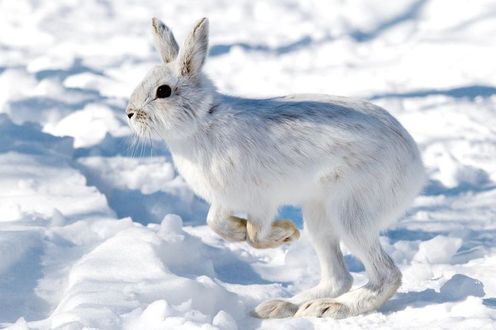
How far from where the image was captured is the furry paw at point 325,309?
449cm

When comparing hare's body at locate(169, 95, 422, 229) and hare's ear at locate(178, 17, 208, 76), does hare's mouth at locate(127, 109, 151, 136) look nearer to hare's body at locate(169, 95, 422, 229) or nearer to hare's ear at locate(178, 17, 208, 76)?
hare's body at locate(169, 95, 422, 229)

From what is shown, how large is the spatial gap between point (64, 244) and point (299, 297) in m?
2.00

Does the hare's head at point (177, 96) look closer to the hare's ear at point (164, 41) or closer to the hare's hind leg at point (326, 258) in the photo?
the hare's ear at point (164, 41)

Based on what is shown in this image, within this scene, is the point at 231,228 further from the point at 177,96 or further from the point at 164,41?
the point at 164,41

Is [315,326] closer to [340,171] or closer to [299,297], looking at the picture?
[299,297]

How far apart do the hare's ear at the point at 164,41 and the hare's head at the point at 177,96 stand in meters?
0.17

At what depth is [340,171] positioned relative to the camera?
437 cm

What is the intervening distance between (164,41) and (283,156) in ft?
3.12

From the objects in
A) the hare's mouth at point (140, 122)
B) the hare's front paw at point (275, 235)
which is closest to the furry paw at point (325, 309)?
the hare's front paw at point (275, 235)

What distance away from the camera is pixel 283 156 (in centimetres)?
436

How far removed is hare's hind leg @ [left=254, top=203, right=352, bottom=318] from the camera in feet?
15.3

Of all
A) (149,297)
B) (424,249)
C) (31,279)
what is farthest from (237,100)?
(424,249)

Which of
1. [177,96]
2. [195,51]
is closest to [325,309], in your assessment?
[177,96]

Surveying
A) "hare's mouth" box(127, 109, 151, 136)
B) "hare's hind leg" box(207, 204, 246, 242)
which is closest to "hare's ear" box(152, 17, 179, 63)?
"hare's mouth" box(127, 109, 151, 136)
